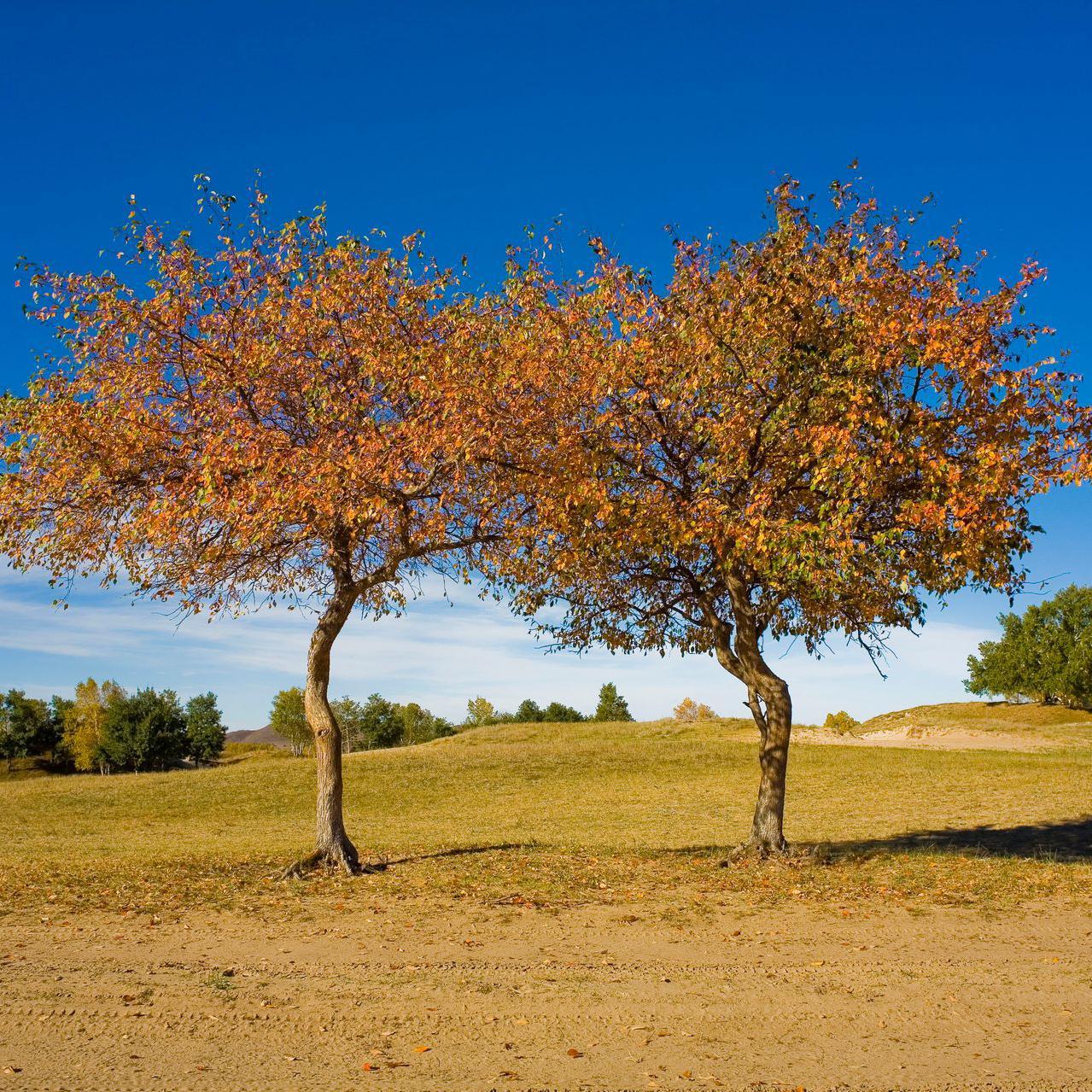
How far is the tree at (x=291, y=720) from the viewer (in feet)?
290

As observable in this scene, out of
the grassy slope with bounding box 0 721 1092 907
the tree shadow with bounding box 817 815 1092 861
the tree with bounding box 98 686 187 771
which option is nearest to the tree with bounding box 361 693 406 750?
the tree with bounding box 98 686 187 771

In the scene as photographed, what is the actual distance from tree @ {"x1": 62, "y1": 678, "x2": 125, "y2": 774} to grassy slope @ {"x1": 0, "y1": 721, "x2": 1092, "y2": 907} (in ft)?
120

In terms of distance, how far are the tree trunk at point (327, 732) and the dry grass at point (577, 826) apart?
107cm

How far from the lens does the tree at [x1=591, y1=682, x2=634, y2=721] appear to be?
Answer: 91.8 m

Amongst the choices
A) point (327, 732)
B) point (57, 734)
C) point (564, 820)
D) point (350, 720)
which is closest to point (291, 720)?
point (350, 720)

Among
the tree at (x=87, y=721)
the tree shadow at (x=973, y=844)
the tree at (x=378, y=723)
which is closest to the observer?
the tree shadow at (x=973, y=844)

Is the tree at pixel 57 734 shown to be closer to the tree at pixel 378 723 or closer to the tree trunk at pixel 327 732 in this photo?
the tree at pixel 378 723

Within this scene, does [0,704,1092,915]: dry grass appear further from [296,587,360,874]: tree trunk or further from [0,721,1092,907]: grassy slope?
[296,587,360,874]: tree trunk

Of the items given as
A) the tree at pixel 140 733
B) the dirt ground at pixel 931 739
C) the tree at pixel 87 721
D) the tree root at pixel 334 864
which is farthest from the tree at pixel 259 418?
the tree at pixel 87 721

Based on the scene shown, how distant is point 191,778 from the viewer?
1688 inches

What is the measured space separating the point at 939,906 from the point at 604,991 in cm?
648

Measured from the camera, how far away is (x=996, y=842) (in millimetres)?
21703

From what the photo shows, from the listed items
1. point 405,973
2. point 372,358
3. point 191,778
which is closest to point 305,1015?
point 405,973

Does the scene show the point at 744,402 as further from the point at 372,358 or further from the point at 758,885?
the point at 758,885
